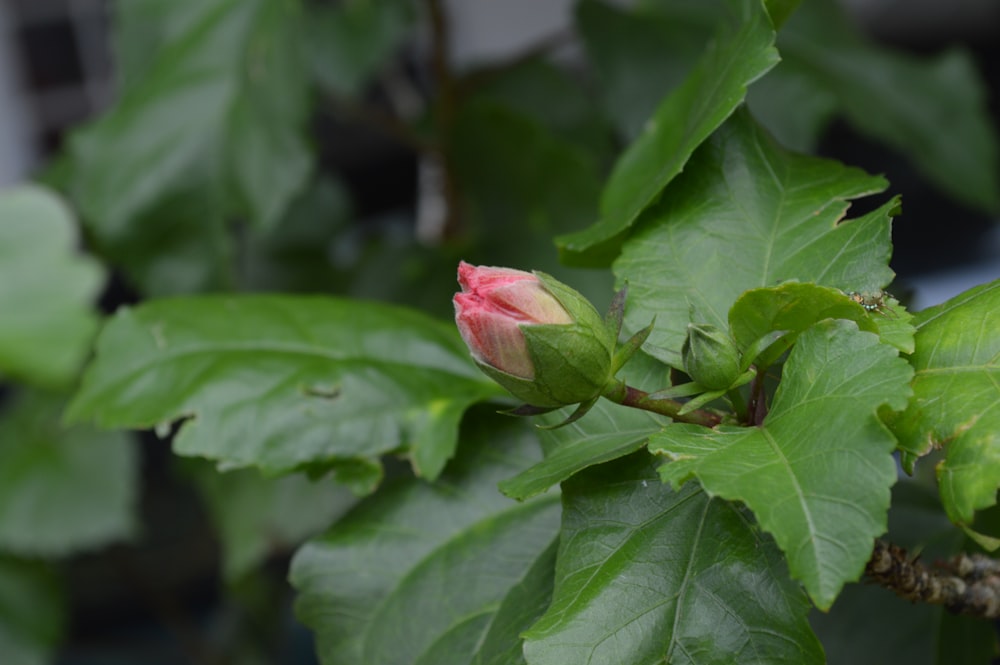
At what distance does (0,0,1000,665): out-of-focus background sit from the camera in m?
1.80

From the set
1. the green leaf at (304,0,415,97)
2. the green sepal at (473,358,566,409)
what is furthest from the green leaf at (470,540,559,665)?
the green leaf at (304,0,415,97)

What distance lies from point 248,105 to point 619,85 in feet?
1.22

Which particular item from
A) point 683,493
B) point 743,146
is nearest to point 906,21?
point 743,146

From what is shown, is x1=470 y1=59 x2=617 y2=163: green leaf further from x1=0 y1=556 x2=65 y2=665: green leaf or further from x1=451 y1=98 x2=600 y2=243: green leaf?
x1=0 y1=556 x2=65 y2=665: green leaf

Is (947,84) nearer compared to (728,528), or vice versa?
(728,528)

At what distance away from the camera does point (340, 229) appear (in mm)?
1411

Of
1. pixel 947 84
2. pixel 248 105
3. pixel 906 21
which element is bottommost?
pixel 906 21

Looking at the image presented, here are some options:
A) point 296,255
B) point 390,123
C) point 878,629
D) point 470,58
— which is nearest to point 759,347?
point 878,629

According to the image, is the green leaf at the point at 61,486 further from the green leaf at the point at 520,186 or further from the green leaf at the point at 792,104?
the green leaf at the point at 792,104

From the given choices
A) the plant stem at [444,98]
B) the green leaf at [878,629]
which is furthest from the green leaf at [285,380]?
the plant stem at [444,98]

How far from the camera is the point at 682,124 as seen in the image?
61cm

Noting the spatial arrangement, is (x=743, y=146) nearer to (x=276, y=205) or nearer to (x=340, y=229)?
(x=276, y=205)

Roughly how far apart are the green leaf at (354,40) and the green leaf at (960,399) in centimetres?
100

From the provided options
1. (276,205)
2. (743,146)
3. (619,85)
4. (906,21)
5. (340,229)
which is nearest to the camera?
(743,146)
